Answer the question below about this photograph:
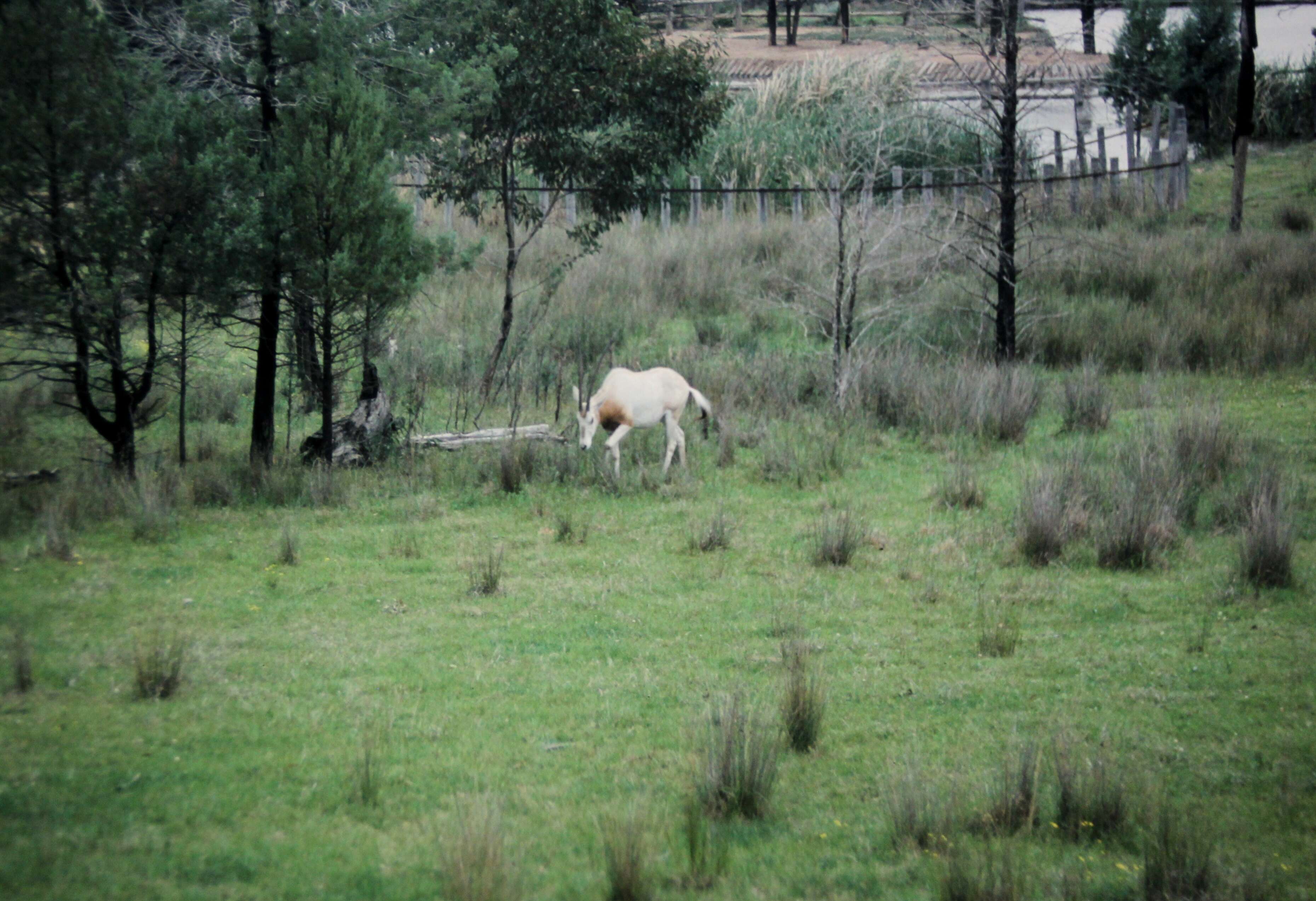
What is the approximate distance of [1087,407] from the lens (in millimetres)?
14461

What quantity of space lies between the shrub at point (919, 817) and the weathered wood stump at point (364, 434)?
879cm

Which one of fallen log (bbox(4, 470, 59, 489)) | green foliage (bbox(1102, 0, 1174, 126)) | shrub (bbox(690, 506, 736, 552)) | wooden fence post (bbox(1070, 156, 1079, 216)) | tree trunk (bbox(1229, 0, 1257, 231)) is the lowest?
shrub (bbox(690, 506, 736, 552))

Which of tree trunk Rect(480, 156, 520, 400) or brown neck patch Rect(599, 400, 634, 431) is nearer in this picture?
brown neck patch Rect(599, 400, 634, 431)

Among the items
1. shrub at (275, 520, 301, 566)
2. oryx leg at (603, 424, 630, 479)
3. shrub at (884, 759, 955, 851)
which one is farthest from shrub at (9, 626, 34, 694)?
oryx leg at (603, 424, 630, 479)

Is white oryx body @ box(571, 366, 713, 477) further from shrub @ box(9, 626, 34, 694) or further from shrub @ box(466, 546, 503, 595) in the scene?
shrub @ box(9, 626, 34, 694)

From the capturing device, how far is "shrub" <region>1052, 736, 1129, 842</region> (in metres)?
5.21

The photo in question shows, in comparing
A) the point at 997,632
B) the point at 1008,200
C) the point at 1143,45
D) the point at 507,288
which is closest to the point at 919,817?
the point at 997,632

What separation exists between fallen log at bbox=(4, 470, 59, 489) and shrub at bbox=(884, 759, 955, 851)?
914 centimetres

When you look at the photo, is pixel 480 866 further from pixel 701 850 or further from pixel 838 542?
pixel 838 542

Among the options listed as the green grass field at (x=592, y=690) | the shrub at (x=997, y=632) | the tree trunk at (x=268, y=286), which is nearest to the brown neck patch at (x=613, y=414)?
the green grass field at (x=592, y=690)

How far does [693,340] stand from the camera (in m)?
20.0

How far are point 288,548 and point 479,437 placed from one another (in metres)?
4.37

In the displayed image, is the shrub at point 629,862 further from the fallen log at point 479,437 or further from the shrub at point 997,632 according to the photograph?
the fallen log at point 479,437

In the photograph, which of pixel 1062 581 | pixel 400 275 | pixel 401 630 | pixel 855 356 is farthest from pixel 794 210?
pixel 401 630
